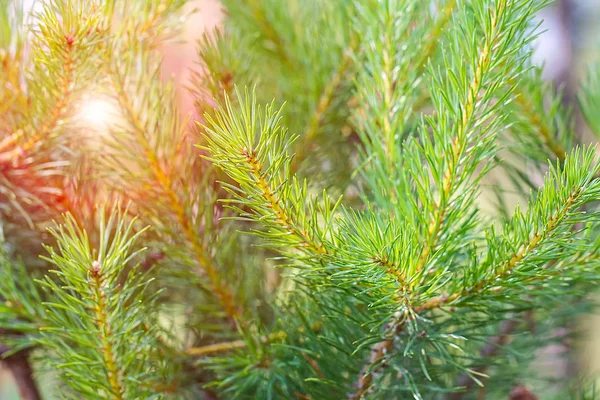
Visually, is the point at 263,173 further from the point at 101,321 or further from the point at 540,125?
the point at 540,125

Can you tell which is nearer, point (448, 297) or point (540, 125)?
point (448, 297)

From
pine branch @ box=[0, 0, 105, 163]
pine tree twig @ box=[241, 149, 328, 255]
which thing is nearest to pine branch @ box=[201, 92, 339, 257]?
pine tree twig @ box=[241, 149, 328, 255]

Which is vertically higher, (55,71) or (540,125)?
(55,71)

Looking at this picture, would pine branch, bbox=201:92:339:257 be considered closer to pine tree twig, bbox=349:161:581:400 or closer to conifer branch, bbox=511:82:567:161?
pine tree twig, bbox=349:161:581:400

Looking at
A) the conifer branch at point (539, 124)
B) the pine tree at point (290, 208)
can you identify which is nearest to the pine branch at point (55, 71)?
the pine tree at point (290, 208)

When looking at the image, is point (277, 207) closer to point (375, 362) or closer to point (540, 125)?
point (375, 362)

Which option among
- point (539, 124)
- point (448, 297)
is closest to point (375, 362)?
point (448, 297)

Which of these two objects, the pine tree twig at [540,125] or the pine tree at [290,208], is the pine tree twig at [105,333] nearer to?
the pine tree at [290,208]

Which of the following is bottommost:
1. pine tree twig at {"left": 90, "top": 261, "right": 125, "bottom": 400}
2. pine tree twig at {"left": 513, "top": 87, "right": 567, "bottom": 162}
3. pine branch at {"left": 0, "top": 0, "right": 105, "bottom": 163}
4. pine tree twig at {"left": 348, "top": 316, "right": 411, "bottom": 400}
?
pine tree twig at {"left": 348, "top": 316, "right": 411, "bottom": 400}
